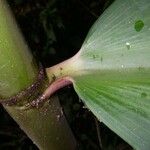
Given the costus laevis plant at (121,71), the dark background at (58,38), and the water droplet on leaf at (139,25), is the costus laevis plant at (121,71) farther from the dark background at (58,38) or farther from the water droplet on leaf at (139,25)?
the dark background at (58,38)

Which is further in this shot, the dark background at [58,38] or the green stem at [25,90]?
the dark background at [58,38]

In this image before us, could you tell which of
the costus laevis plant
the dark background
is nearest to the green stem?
the costus laevis plant

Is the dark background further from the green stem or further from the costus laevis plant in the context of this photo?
the costus laevis plant

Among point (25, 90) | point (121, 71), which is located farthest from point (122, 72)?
point (25, 90)

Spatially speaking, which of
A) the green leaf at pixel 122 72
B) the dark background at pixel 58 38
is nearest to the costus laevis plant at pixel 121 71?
the green leaf at pixel 122 72

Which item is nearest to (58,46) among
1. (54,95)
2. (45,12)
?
(45,12)
